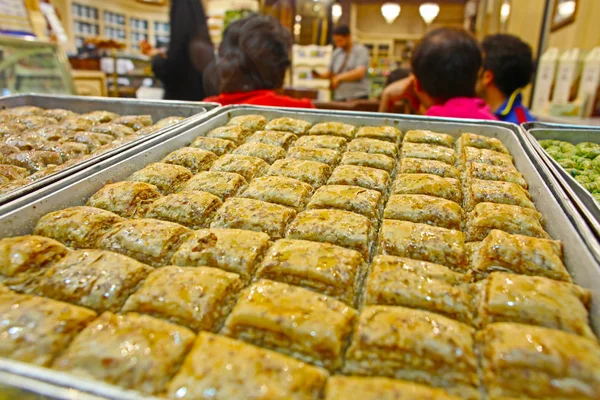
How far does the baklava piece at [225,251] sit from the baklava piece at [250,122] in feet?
3.96

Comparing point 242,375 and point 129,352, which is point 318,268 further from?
point 129,352

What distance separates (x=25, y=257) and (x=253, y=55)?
98.3 inches

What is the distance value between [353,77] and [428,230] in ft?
18.9

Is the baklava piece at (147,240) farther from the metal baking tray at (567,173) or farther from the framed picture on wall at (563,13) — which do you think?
the framed picture on wall at (563,13)

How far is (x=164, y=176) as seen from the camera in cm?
179

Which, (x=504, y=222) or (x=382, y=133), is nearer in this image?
(x=504, y=222)

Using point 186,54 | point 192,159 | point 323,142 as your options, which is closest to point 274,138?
point 323,142

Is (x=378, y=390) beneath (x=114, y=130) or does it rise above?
beneath

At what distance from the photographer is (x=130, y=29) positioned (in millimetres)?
15359

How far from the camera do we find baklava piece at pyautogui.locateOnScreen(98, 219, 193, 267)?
133cm

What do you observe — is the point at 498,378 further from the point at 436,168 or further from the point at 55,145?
the point at 55,145

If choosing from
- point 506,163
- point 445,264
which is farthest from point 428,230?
point 506,163

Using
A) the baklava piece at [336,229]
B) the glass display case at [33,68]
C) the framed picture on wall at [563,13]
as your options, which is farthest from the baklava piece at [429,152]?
the framed picture on wall at [563,13]

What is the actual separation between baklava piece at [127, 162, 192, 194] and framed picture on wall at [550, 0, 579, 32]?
5.89 meters
